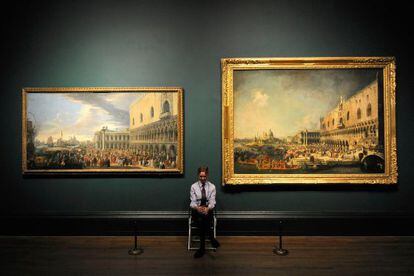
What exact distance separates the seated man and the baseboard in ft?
1.77

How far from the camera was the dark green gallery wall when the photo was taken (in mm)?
5512

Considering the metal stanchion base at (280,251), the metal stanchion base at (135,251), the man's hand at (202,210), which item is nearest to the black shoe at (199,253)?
the man's hand at (202,210)

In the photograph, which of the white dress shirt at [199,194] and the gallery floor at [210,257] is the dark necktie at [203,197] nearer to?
the white dress shirt at [199,194]

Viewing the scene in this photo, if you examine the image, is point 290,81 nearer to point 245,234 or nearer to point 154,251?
point 245,234

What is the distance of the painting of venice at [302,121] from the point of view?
546cm

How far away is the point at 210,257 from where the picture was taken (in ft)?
15.3

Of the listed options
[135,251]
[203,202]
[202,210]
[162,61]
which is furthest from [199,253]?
[162,61]

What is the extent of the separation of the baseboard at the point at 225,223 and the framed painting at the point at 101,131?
0.91 meters

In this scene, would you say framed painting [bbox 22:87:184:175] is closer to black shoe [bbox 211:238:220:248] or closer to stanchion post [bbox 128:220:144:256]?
stanchion post [bbox 128:220:144:256]

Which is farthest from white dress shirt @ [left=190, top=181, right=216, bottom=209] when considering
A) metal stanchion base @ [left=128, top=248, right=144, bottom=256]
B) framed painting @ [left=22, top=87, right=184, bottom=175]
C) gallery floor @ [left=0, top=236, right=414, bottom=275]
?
metal stanchion base @ [left=128, top=248, right=144, bottom=256]

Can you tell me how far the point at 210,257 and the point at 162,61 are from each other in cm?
379

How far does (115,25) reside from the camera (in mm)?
5559

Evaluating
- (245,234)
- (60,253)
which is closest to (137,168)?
(60,253)

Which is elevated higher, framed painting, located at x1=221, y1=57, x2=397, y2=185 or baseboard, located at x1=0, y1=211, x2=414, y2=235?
framed painting, located at x1=221, y1=57, x2=397, y2=185
